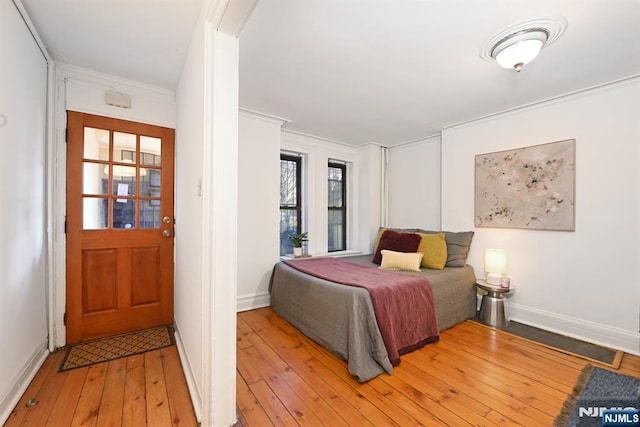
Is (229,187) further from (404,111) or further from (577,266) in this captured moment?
(577,266)

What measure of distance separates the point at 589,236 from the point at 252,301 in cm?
341

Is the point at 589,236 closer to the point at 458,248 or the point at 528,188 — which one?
the point at 528,188

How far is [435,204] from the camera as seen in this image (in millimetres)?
3740

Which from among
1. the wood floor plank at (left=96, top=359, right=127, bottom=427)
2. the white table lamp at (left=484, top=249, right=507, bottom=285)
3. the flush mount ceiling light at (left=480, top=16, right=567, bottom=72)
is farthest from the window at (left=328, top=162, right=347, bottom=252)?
the wood floor plank at (left=96, top=359, right=127, bottom=427)

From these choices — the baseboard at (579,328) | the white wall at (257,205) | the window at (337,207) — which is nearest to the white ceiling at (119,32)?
the white wall at (257,205)

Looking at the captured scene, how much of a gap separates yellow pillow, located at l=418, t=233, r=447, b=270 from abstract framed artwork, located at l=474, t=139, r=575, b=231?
51 cm

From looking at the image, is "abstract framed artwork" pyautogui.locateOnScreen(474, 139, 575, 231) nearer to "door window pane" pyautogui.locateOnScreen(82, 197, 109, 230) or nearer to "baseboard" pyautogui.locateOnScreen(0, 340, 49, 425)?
"door window pane" pyautogui.locateOnScreen(82, 197, 109, 230)

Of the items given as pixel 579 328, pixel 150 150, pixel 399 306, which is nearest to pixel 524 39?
pixel 399 306

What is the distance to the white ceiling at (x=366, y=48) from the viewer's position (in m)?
1.49

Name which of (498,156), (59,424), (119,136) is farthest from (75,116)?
(498,156)

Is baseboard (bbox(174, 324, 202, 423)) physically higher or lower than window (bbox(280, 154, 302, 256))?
lower

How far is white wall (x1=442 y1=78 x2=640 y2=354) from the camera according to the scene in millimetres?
2191

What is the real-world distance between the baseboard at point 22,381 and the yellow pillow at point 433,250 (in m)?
3.34

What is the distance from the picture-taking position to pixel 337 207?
14.5 feet
